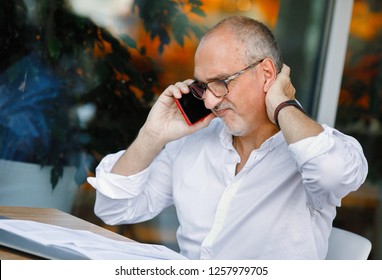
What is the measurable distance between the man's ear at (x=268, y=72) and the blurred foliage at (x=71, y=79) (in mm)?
2187

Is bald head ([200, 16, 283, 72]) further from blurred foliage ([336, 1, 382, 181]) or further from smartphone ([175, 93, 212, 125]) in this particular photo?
blurred foliage ([336, 1, 382, 181])

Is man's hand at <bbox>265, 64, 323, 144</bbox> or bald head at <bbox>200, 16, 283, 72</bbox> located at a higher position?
bald head at <bbox>200, 16, 283, 72</bbox>

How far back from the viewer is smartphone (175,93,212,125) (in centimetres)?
251

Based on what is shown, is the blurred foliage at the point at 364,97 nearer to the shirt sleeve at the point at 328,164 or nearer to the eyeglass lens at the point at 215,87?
the eyeglass lens at the point at 215,87

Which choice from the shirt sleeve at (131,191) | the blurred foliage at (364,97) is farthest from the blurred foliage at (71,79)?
the shirt sleeve at (131,191)

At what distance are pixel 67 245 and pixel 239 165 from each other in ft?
3.23

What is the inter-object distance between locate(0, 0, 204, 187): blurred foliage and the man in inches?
74.3

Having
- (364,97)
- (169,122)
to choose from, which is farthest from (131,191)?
(364,97)

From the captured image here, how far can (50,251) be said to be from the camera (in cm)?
156

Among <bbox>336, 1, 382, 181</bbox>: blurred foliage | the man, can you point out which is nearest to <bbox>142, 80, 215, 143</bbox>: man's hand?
the man

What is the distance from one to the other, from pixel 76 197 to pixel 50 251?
2.94 m

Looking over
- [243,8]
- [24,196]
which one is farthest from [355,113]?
[24,196]

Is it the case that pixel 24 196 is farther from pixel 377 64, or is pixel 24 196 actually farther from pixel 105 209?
pixel 377 64

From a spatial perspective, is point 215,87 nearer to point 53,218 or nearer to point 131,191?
point 131,191
